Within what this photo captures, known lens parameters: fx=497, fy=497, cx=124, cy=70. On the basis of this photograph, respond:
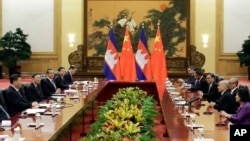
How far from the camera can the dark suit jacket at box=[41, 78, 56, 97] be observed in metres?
10.7

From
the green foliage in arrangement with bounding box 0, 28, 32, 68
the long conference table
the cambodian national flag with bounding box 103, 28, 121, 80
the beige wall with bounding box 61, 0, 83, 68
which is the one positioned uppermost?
the beige wall with bounding box 61, 0, 83, 68

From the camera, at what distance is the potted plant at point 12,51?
1648 cm

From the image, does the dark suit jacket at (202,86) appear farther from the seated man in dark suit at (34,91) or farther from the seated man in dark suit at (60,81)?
Result: the seated man in dark suit at (34,91)

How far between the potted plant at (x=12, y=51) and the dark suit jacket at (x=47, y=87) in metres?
5.98

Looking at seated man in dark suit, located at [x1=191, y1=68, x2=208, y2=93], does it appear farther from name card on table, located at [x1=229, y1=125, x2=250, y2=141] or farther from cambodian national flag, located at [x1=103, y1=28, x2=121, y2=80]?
name card on table, located at [x1=229, y1=125, x2=250, y2=141]

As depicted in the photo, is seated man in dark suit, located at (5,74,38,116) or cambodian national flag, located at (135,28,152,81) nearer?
seated man in dark suit, located at (5,74,38,116)

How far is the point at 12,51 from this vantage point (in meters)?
16.6

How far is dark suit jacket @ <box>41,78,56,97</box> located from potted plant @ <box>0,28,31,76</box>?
5984mm

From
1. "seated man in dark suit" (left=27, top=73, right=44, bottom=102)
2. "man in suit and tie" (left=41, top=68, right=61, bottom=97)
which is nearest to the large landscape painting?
"man in suit and tie" (left=41, top=68, right=61, bottom=97)

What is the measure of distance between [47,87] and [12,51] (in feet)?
20.5

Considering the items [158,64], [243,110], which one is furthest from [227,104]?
[158,64]

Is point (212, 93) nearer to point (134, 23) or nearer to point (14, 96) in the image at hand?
point (14, 96)

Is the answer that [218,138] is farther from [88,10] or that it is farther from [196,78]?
[88,10]

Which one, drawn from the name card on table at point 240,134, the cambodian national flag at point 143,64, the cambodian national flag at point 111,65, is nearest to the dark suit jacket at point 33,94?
the cambodian national flag at point 111,65
